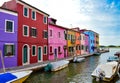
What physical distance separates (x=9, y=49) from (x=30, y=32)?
4.88 metres

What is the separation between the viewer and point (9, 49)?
20.8 m

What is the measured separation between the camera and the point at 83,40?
52.8m

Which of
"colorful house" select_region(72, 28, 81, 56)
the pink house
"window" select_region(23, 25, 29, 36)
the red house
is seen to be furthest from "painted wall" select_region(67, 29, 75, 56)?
"window" select_region(23, 25, 29, 36)

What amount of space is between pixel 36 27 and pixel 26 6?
12.4ft

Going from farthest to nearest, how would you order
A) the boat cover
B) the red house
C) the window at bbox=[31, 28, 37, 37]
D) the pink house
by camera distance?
the pink house → the window at bbox=[31, 28, 37, 37] → the red house → the boat cover

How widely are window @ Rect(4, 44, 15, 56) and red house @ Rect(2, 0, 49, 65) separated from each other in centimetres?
127

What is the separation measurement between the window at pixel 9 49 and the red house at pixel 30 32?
127cm

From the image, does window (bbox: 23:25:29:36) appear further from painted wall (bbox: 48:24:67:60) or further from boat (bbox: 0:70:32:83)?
boat (bbox: 0:70:32:83)

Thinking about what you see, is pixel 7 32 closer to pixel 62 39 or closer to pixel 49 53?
pixel 49 53

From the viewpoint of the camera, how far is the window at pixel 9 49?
66.1 feet

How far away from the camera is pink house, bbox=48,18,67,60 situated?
31.1 m

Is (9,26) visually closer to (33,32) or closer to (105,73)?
(33,32)

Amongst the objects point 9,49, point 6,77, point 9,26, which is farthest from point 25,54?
point 6,77

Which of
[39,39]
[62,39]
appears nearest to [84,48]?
[62,39]
